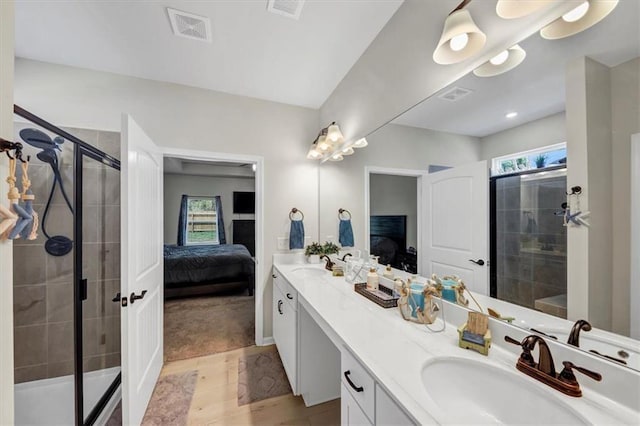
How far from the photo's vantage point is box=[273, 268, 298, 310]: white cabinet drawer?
178cm

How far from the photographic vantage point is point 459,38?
3.59 feet

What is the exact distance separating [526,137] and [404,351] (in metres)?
0.93

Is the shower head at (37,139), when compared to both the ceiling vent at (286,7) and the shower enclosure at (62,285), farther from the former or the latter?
the ceiling vent at (286,7)

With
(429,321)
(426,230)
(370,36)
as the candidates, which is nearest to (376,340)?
(429,321)

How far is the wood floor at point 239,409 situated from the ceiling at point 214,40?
8.53ft

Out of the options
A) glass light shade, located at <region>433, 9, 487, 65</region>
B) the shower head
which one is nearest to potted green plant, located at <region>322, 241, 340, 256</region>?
glass light shade, located at <region>433, 9, 487, 65</region>

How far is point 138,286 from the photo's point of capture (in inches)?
62.5

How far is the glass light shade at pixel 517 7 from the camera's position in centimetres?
84

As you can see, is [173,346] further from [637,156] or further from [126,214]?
[637,156]

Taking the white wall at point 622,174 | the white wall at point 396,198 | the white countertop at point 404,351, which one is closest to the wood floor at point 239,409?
the white countertop at point 404,351

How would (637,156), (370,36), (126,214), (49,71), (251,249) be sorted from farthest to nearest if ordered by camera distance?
(251,249)
(49,71)
(370,36)
(126,214)
(637,156)

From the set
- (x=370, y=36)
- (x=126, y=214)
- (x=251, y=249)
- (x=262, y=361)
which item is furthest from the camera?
(x=251, y=249)

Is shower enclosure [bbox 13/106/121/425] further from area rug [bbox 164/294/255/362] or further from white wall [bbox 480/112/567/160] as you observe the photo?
white wall [bbox 480/112/567/160]

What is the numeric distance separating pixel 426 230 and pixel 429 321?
19.7 inches
